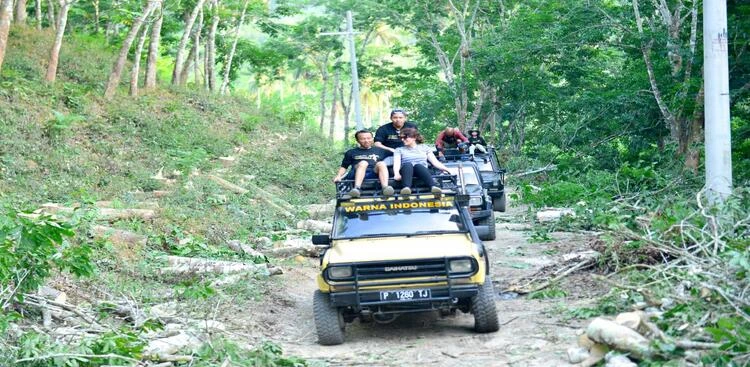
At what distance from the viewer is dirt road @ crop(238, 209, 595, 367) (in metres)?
9.45

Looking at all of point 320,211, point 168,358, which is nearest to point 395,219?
point 168,358

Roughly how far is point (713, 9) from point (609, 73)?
86.8 feet

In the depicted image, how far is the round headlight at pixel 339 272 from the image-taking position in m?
10.2

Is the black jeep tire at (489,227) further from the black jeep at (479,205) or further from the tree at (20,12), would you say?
the tree at (20,12)

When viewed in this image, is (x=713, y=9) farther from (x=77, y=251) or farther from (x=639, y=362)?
(x=77, y=251)

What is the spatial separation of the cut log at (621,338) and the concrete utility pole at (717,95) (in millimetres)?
5335

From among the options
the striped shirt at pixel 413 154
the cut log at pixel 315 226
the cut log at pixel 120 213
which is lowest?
the cut log at pixel 315 226

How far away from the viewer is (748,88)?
755 inches

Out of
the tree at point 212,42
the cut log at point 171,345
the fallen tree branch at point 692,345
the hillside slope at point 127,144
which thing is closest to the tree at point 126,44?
the hillside slope at point 127,144

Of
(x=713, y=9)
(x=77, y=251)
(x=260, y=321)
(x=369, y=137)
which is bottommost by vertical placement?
(x=260, y=321)

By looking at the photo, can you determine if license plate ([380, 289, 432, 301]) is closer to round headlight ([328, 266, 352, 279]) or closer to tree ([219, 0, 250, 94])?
round headlight ([328, 266, 352, 279])

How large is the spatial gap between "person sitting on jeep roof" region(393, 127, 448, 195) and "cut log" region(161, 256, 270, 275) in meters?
2.45

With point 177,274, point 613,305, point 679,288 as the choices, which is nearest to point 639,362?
point 679,288

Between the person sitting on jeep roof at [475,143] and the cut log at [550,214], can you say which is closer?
the cut log at [550,214]
